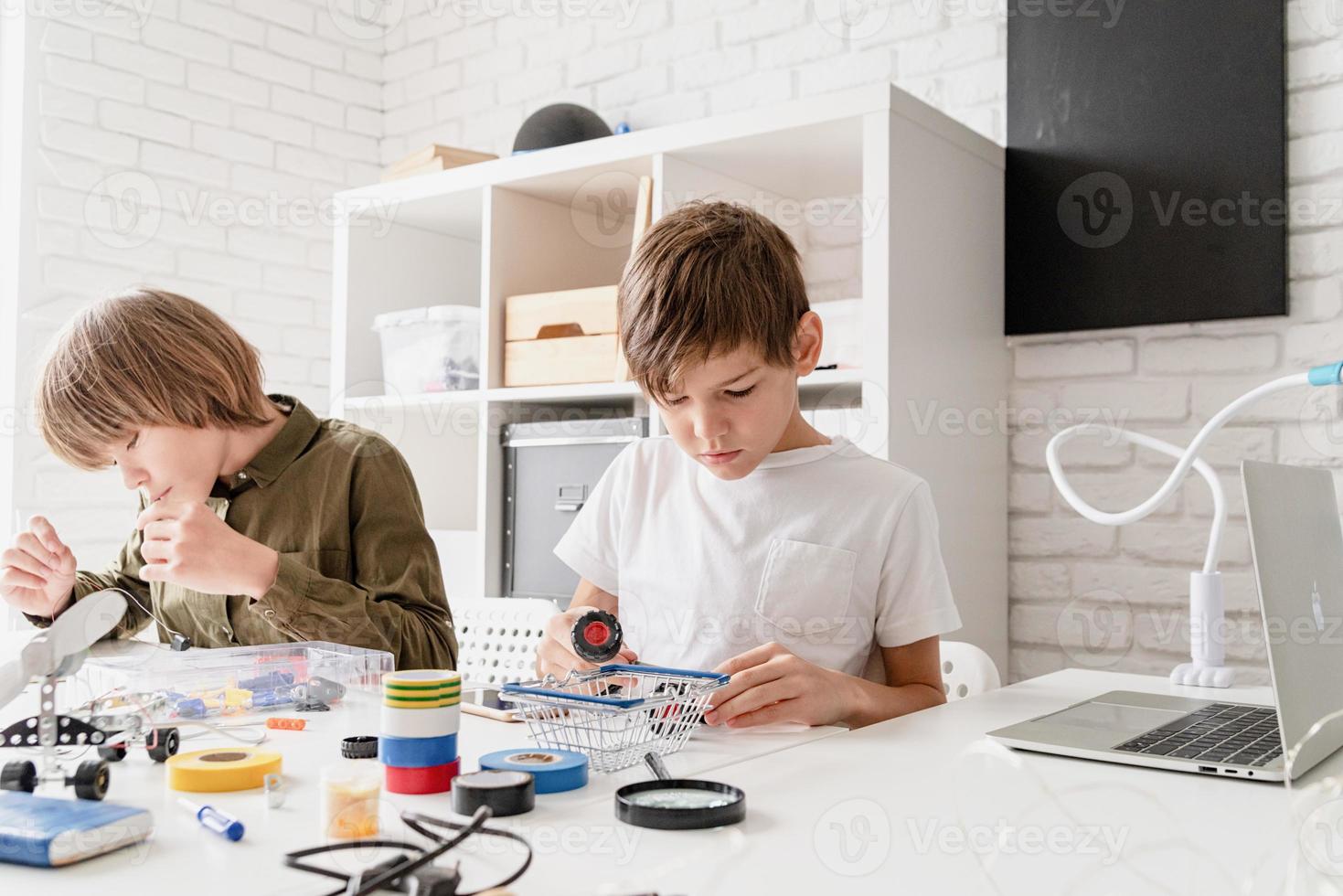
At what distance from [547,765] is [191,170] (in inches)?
90.5

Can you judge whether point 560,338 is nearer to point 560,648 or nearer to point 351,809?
point 560,648

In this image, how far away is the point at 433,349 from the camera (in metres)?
2.36

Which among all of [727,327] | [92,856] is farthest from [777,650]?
[92,856]

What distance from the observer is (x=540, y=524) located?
2.20 meters

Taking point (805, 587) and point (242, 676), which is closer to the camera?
point (242, 676)

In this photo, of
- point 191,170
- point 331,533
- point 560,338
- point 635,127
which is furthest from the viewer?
point 191,170

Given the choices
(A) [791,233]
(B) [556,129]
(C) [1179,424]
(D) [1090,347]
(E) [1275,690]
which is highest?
(B) [556,129]

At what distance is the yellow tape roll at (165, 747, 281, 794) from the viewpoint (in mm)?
741

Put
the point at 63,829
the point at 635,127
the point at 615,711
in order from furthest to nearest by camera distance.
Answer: the point at 635,127 → the point at 615,711 → the point at 63,829

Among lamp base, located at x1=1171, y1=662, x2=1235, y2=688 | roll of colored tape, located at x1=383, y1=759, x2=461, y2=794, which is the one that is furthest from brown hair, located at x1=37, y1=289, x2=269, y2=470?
lamp base, located at x1=1171, y1=662, x2=1235, y2=688

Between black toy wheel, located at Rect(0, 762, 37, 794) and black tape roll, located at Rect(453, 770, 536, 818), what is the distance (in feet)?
0.85

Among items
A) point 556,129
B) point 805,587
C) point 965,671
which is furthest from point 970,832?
point 556,129

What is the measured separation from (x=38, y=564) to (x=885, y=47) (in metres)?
1.66

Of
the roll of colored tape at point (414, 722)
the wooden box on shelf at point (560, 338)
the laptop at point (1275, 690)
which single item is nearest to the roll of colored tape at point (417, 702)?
the roll of colored tape at point (414, 722)
